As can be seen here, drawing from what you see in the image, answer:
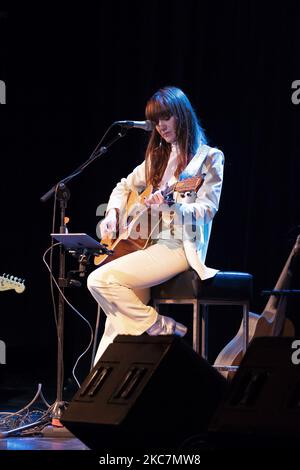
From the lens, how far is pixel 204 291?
12.9 feet

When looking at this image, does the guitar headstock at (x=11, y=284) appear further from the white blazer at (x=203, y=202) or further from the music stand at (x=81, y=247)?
the white blazer at (x=203, y=202)

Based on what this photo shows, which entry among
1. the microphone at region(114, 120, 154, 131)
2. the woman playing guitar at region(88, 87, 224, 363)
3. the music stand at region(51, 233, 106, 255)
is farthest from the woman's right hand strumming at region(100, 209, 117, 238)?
the microphone at region(114, 120, 154, 131)

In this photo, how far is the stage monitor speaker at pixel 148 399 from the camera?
2678mm

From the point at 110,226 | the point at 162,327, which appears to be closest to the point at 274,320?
the point at 162,327

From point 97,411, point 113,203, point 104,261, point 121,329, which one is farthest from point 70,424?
point 113,203

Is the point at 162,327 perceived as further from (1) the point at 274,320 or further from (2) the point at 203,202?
(1) the point at 274,320

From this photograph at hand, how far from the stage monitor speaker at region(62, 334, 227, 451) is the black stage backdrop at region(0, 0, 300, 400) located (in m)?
2.03

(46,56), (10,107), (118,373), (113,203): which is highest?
(46,56)

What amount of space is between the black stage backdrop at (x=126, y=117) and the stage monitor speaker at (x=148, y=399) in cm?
203

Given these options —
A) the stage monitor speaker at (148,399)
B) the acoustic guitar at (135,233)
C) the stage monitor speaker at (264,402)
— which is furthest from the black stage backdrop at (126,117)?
the stage monitor speaker at (264,402)

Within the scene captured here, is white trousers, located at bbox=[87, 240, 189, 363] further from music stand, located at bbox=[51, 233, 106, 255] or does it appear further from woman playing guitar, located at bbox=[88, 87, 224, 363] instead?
music stand, located at bbox=[51, 233, 106, 255]
